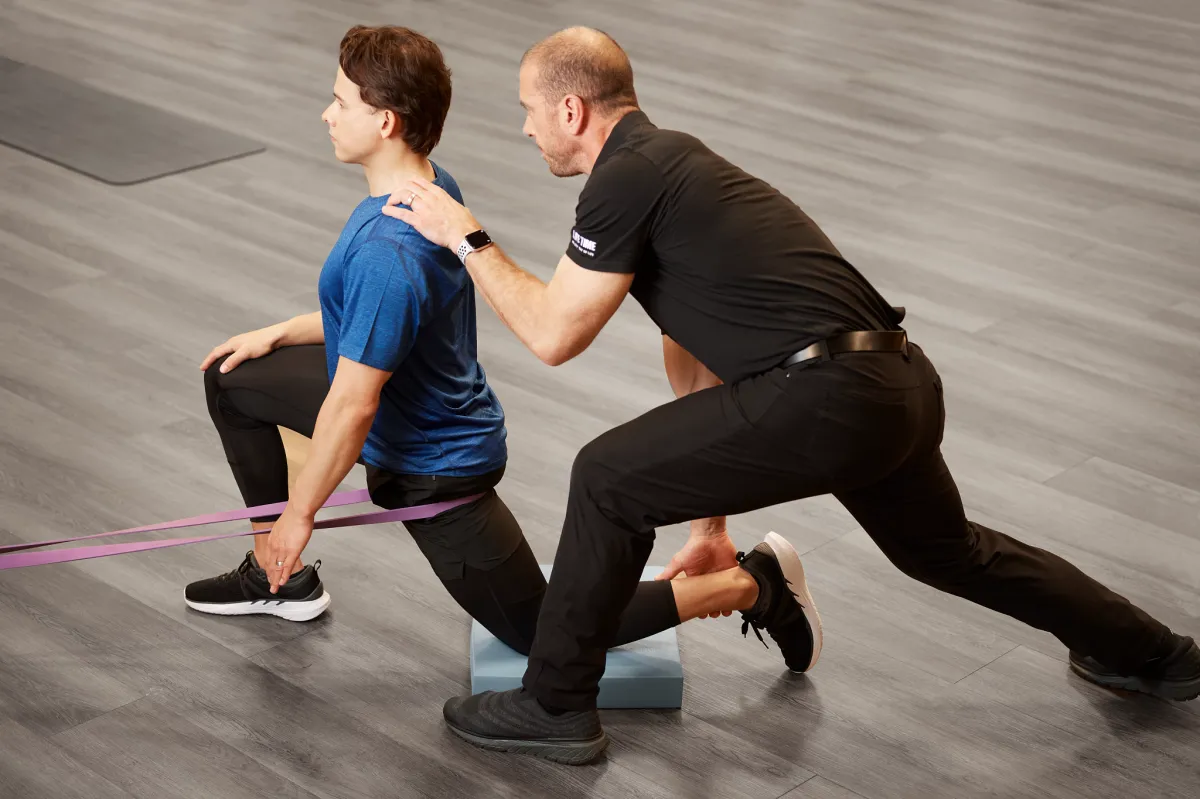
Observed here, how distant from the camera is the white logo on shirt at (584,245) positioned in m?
2.22

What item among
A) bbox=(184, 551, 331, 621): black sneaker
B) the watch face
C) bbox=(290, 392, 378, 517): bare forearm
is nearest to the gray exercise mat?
bbox=(184, 551, 331, 621): black sneaker

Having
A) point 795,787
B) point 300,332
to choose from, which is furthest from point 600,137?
point 795,787

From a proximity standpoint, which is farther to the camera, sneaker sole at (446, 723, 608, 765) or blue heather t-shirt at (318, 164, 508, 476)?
sneaker sole at (446, 723, 608, 765)

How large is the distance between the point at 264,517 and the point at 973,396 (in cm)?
194

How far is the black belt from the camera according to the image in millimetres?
2213

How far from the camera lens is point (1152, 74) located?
718cm

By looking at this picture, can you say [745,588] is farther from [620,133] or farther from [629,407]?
[629,407]

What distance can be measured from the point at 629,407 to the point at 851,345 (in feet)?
5.14

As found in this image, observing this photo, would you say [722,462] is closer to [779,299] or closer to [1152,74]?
[779,299]

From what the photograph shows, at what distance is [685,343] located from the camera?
7.57ft

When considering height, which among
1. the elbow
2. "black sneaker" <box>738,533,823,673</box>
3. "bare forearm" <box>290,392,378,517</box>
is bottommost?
"black sneaker" <box>738,533,823,673</box>

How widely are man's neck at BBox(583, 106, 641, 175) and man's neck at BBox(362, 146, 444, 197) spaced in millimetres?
282

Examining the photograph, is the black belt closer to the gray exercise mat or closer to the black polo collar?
the black polo collar

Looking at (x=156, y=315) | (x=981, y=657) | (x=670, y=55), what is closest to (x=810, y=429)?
(x=981, y=657)
